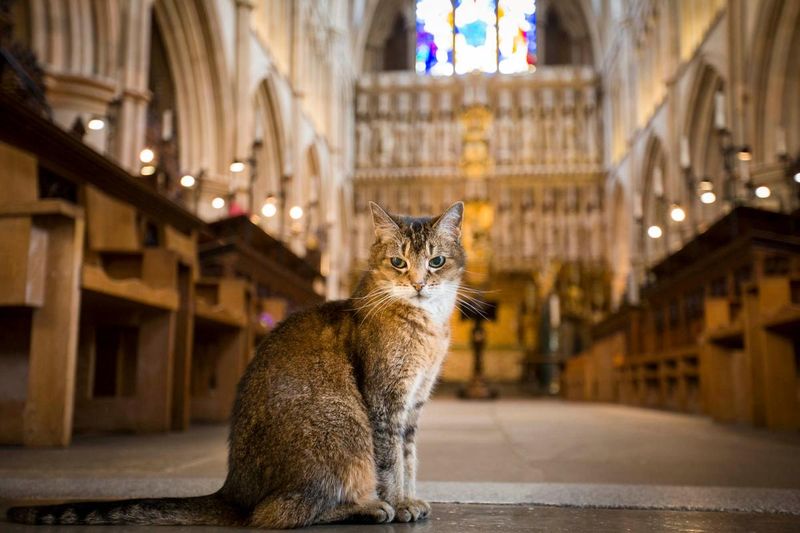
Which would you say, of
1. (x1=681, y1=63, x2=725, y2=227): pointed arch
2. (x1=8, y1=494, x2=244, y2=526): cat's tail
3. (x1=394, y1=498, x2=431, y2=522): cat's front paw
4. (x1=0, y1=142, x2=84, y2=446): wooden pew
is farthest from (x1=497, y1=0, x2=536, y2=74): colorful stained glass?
(x1=8, y1=494, x2=244, y2=526): cat's tail

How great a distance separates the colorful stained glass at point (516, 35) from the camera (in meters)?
25.1

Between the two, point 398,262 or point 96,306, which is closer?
point 398,262

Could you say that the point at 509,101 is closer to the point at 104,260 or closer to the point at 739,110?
the point at 739,110

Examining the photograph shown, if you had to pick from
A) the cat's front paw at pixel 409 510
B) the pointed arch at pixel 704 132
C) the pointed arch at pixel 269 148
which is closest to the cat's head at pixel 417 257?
the cat's front paw at pixel 409 510

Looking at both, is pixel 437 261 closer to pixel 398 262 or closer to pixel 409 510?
pixel 398 262

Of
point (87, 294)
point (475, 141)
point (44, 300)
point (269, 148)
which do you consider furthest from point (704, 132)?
point (44, 300)

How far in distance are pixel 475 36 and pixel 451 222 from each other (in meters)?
24.4

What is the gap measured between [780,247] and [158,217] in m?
4.92

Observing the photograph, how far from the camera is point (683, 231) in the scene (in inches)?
635

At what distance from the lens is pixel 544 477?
270 cm

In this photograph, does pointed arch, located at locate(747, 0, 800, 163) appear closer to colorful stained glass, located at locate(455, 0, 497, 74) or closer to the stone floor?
the stone floor

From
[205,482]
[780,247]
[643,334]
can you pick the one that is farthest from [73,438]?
[643,334]

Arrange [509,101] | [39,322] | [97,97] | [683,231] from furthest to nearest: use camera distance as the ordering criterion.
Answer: [509,101] < [683,231] < [97,97] < [39,322]

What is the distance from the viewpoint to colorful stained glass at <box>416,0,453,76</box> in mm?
25250
